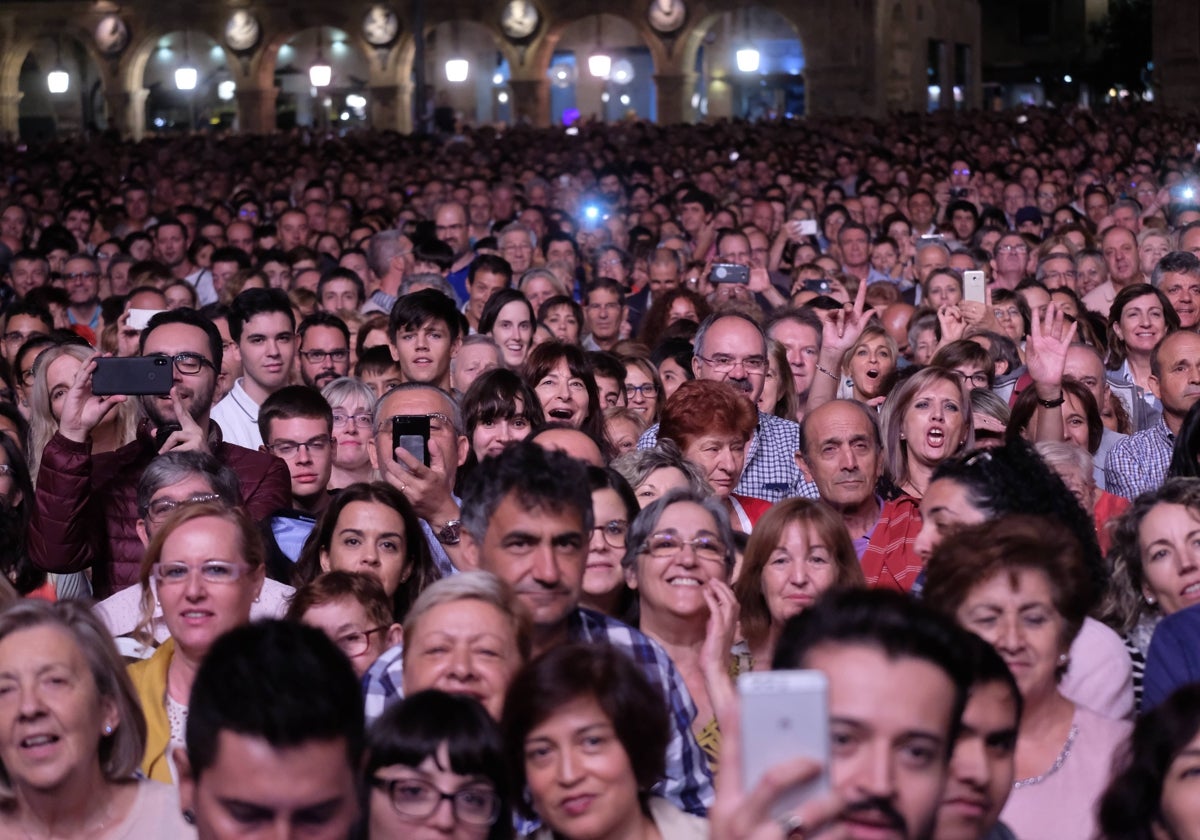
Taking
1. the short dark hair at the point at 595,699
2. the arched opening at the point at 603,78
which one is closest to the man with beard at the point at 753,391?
the short dark hair at the point at 595,699

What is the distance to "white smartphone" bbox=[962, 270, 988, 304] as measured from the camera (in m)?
10.0

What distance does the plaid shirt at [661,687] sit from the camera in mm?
4406

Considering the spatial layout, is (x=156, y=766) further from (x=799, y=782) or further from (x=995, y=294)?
(x=995, y=294)

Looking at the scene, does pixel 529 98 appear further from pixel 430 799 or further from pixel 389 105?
pixel 430 799

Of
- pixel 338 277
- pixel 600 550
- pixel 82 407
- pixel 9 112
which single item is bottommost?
pixel 600 550

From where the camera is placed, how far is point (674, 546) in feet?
17.9

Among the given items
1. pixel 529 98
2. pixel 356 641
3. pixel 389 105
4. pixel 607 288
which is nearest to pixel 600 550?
pixel 356 641

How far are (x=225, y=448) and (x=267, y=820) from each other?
148 inches

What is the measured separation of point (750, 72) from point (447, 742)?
4592 cm

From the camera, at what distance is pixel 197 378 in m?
7.59

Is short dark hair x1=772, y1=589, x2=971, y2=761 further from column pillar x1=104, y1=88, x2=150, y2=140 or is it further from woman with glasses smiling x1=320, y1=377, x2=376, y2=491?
column pillar x1=104, y1=88, x2=150, y2=140

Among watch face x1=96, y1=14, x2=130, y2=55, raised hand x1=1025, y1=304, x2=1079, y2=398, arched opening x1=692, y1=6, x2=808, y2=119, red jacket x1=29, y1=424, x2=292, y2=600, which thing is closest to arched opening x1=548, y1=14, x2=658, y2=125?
arched opening x1=692, y1=6, x2=808, y2=119

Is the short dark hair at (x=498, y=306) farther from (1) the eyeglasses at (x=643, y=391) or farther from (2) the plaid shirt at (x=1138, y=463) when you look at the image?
(2) the plaid shirt at (x=1138, y=463)

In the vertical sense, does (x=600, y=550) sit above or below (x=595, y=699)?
above
